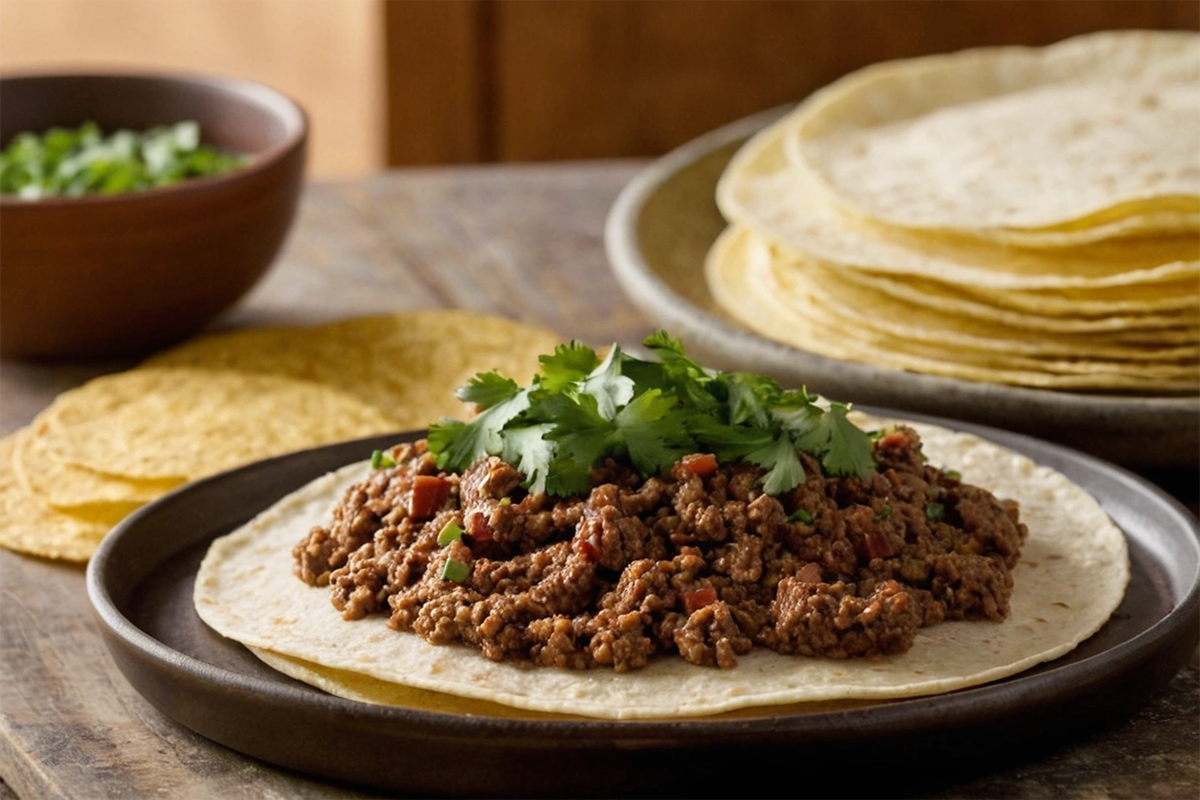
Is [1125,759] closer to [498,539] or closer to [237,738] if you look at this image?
[498,539]

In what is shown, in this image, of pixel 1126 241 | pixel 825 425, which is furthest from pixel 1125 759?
pixel 1126 241

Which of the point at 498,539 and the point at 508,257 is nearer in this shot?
the point at 498,539

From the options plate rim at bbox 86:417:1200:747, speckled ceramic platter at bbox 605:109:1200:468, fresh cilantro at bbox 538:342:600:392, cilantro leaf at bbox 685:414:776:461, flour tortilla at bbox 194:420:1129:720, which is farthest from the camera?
speckled ceramic platter at bbox 605:109:1200:468

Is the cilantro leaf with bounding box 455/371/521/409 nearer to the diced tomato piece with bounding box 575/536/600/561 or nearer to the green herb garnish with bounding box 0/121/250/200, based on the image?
the diced tomato piece with bounding box 575/536/600/561

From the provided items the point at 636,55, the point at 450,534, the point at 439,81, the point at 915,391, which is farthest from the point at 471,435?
the point at 636,55

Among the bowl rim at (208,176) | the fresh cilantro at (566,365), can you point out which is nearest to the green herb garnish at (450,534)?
the fresh cilantro at (566,365)

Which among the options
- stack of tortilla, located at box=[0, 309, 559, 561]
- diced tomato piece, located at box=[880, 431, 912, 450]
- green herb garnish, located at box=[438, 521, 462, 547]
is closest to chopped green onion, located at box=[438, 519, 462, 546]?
green herb garnish, located at box=[438, 521, 462, 547]

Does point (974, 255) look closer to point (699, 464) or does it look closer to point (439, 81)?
point (699, 464)
